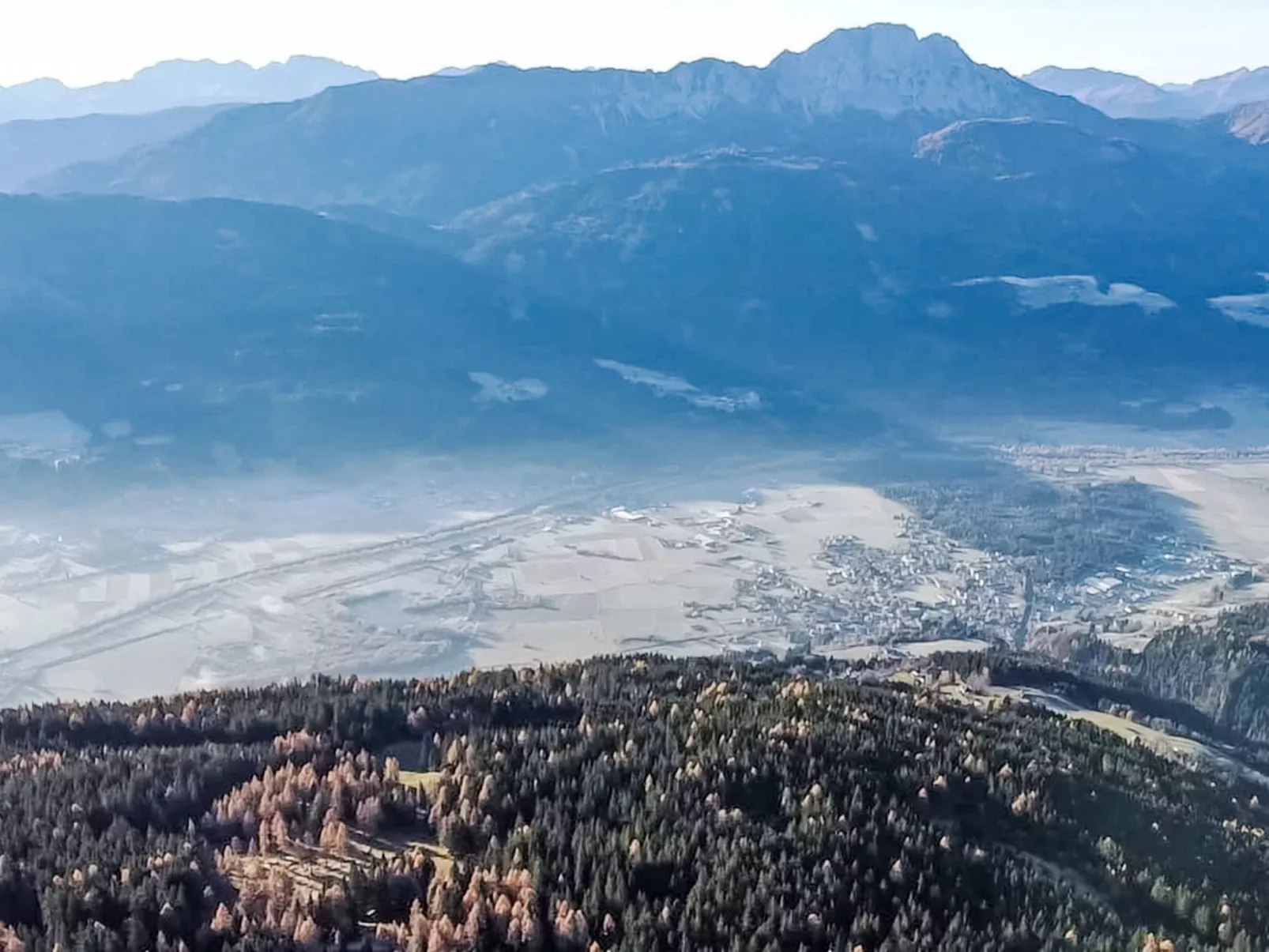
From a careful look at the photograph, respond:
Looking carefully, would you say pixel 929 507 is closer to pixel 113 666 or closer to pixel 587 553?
pixel 587 553

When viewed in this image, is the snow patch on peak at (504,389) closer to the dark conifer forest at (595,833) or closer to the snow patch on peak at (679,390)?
the snow patch on peak at (679,390)

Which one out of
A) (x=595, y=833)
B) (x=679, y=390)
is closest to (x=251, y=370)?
(x=679, y=390)

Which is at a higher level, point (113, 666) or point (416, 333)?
point (416, 333)

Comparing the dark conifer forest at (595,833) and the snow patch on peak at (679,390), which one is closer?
the dark conifer forest at (595,833)

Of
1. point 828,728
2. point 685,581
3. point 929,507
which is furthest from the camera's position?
point 929,507

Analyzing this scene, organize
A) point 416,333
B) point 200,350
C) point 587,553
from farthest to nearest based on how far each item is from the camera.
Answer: point 416,333 → point 200,350 → point 587,553

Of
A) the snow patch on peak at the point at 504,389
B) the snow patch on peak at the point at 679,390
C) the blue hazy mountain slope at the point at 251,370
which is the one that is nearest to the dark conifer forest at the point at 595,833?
the blue hazy mountain slope at the point at 251,370

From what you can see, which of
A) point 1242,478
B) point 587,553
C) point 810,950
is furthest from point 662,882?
point 1242,478

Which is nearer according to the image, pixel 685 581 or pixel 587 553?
pixel 685 581

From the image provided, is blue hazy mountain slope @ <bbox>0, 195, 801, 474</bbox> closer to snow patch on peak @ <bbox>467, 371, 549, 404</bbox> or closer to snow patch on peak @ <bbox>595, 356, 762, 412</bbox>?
snow patch on peak @ <bbox>467, 371, 549, 404</bbox>
